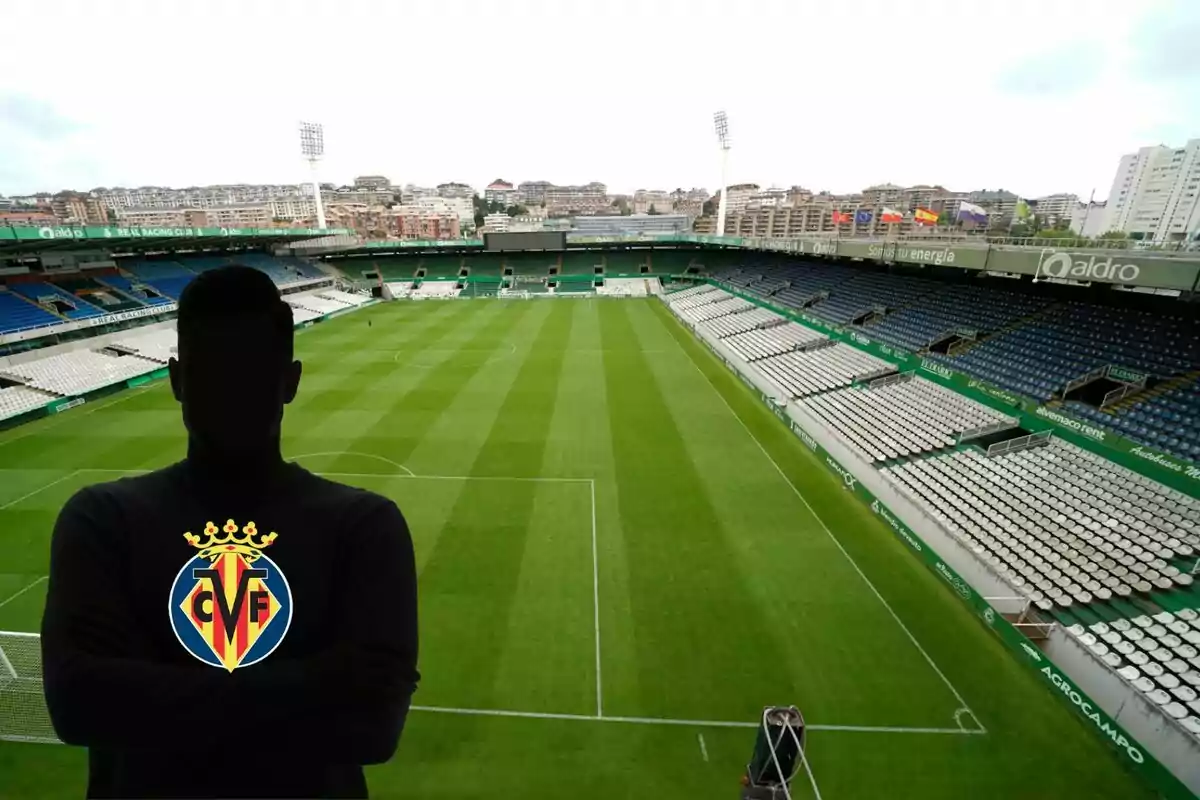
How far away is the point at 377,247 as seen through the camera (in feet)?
175

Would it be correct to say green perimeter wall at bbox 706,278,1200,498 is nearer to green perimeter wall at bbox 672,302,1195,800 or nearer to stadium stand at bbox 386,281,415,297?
green perimeter wall at bbox 672,302,1195,800

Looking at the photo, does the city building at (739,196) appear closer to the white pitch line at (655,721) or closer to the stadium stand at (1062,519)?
the stadium stand at (1062,519)

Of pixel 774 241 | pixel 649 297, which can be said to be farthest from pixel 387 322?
pixel 774 241

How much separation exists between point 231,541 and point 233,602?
0.53 ft

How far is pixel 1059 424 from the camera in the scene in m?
13.8

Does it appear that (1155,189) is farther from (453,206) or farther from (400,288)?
(453,206)

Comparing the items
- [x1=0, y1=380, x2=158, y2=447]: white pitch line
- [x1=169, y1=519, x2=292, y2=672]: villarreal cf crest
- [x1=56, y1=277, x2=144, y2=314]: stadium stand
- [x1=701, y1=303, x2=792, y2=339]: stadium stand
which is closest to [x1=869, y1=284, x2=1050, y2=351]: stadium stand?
[x1=701, y1=303, x2=792, y2=339]: stadium stand

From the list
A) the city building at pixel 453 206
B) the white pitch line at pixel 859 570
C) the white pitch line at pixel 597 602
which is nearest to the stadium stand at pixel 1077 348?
the white pitch line at pixel 859 570

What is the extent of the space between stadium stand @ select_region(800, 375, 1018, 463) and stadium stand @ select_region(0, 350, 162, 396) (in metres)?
28.2

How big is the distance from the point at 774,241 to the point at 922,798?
32348 mm

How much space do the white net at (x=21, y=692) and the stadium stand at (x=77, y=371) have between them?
18.1 meters

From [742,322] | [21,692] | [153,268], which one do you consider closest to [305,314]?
[153,268]

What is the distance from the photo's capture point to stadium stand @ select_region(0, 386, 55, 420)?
19141 millimetres

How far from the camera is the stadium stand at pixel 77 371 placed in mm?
21859
